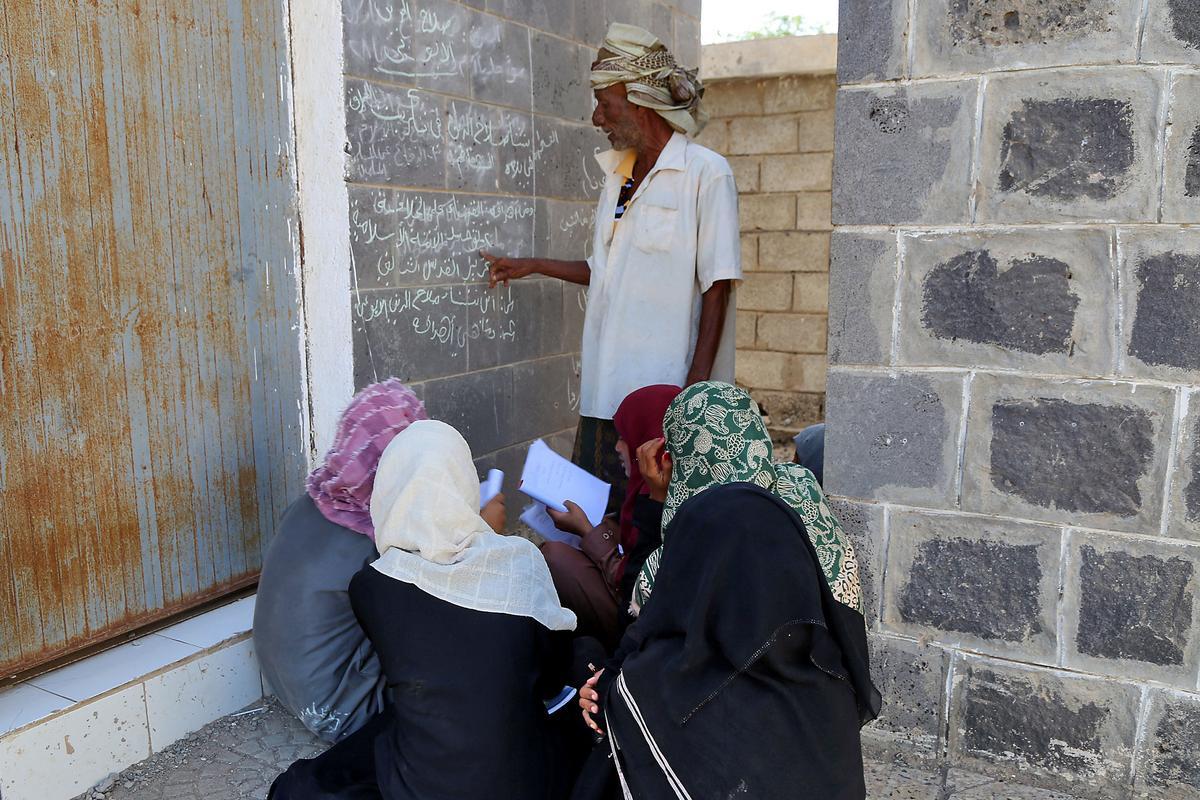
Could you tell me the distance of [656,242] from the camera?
328 centimetres

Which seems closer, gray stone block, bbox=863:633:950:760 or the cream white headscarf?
the cream white headscarf

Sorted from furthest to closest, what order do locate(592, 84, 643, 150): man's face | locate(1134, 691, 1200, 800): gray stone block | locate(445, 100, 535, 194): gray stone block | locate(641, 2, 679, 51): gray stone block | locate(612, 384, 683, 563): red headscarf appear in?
locate(641, 2, 679, 51): gray stone block < locate(445, 100, 535, 194): gray stone block < locate(592, 84, 643, 150): man's face < locate(612, 384, 683, 563): red headscarf < locate(1134, 691, 1200, 800): gray stone block

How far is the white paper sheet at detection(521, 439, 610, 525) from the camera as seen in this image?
2834 mm

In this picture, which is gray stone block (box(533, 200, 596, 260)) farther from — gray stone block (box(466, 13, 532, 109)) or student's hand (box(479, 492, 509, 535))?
student's hand (box(479, 492, 509, 535))

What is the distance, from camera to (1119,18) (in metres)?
2.14

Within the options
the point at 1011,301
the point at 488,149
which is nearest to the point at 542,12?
the point at 488,149

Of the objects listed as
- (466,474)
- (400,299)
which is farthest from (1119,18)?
(400,299)

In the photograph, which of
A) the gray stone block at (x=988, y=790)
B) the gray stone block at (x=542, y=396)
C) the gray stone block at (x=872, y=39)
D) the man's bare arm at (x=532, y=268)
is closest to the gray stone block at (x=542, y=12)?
the man's bare arm at (x=532, y=268)

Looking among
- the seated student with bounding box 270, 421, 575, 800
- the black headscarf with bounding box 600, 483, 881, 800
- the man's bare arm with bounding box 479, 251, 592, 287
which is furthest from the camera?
the man's bare arm with bounding box 479, 251, 592, 287

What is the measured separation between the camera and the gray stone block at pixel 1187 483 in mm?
2188

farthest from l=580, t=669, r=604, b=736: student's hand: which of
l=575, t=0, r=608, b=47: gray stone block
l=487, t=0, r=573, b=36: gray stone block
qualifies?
l=575, t=0, r=608, b=47: gray stone block

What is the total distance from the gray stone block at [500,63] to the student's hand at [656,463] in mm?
1815

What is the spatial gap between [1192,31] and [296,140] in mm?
2503

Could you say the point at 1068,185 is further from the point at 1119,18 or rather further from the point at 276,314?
the point at 276,314
